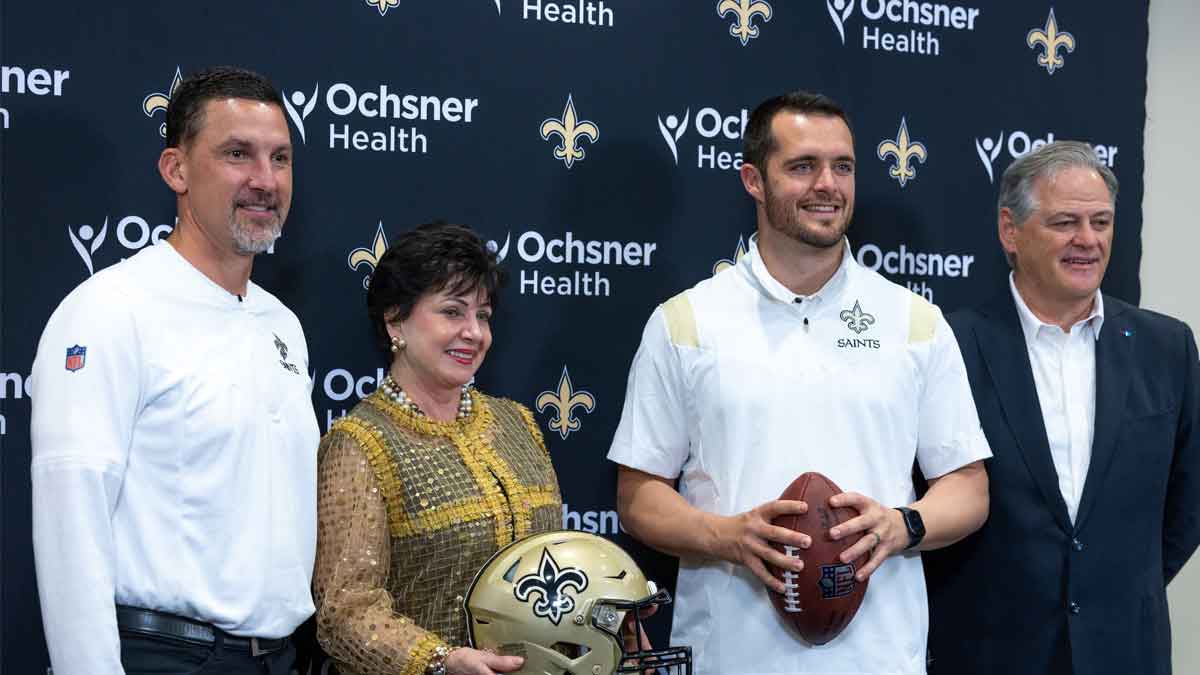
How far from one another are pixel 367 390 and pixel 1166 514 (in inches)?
82.4

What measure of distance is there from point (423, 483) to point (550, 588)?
35cm

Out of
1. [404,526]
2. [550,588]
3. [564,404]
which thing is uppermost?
[564,404]

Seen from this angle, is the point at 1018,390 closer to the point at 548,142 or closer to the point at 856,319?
the point at 856,319

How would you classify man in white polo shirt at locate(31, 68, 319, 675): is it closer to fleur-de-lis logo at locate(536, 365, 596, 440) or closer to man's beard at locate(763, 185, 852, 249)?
fleur-de-lis logo at locate(536, 365, 596, 440)

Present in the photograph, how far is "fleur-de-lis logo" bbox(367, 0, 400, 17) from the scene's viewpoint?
3.01 metres

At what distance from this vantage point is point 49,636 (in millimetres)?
2004

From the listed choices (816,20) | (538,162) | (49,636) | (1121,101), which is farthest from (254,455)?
(1121,101)

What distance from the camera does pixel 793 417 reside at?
2650 millimetres

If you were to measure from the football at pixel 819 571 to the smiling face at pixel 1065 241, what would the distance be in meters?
0.88

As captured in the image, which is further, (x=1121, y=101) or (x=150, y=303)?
(x=1121, y=101)

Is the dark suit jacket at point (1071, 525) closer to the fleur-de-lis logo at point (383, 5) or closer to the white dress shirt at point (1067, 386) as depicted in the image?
the white dress shirt at point (1067, 386)

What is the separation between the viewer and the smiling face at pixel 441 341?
248 centimetres

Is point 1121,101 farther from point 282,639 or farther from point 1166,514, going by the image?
point 282,639

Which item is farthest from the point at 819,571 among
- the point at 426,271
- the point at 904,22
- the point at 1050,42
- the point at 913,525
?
the point at 1050,42
